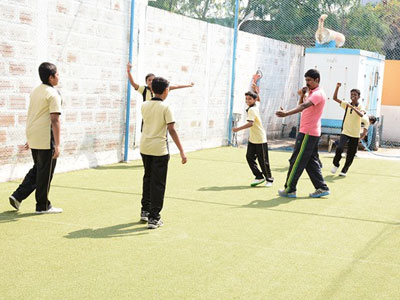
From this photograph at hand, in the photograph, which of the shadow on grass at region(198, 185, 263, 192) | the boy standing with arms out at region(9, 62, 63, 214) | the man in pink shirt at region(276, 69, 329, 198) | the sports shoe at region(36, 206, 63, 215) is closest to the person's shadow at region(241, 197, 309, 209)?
the man in pink shirt at region(276, 69, 329, 198)

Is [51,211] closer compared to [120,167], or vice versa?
[51,211]

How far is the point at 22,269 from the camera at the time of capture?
472 centimetres

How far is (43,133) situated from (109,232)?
4.43 feet

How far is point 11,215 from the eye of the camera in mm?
6559

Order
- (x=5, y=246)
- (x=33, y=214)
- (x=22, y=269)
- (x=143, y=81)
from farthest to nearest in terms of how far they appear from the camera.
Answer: (x=143, y=81) < (x=33, y=214) < (x=5, y=246) < (x=22, y=269)

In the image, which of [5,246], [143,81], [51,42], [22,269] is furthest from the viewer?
[143,81]

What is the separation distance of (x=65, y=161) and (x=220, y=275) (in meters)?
5.44

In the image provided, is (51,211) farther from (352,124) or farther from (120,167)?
(352,124)

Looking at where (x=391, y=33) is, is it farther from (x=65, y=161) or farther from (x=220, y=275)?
(x=220, y=275)

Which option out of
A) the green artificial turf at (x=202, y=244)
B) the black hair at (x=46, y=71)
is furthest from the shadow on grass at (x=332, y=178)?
the black hair at (x=46, y=71)

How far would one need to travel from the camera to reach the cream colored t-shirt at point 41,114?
6.35 metres

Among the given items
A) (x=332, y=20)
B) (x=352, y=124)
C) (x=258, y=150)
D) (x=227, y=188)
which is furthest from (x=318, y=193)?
(x=332, y=20)

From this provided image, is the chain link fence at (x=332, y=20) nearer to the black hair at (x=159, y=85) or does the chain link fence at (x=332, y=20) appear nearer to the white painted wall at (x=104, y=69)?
the white painted wall at (x=104, y=69)

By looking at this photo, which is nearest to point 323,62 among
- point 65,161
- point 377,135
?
point 377,135
